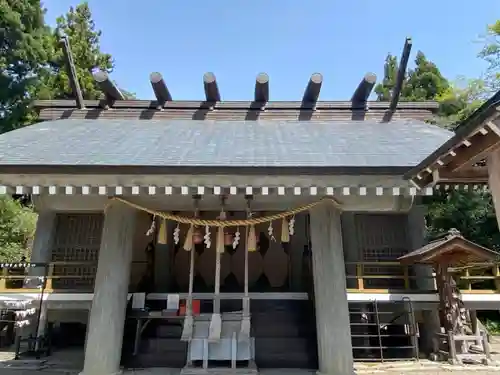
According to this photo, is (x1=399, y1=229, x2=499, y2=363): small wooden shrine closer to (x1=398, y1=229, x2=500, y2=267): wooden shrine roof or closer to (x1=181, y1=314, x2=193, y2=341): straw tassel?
(x1=398, y1=229, x2=500, y2=267): wooden shrine roof

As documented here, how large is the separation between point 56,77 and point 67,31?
4.61 meters

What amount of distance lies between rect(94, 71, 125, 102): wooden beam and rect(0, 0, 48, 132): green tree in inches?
403

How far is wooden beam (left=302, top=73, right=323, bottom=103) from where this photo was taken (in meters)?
8.93

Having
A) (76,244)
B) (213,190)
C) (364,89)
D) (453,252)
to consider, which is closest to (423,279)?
(453,252)

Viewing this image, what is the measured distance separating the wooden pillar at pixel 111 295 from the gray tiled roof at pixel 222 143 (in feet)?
3.95

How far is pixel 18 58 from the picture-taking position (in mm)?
17250

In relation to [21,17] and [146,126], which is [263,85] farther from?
[21,17]

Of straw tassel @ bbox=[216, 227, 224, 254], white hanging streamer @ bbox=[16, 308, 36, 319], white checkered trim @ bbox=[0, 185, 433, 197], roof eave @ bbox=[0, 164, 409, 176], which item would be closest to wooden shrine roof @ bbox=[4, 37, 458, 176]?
roof eave @ bbox=[0, 164, 409, 176]

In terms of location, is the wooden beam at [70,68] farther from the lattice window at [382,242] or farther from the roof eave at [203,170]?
the lattice window at [382,242]

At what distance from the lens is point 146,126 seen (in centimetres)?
888

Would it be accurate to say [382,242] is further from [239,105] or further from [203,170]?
[203,170]

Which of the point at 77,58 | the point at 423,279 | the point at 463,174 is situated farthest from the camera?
the point at 77,58

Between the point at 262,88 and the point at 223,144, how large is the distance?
3.19 meters

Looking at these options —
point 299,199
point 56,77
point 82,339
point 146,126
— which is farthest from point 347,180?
point 56,77
